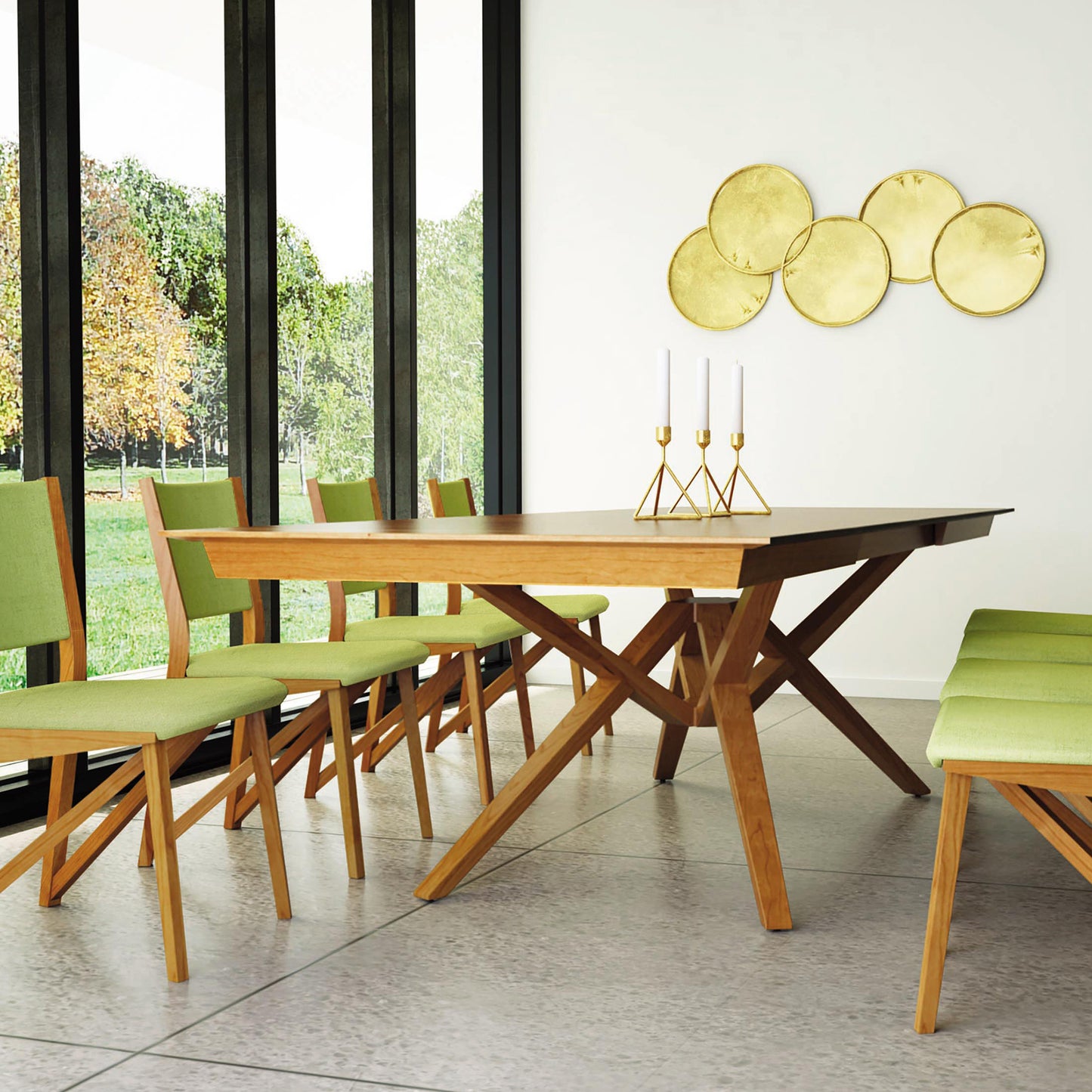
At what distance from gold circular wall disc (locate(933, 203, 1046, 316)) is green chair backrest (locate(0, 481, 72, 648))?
3.71 metres

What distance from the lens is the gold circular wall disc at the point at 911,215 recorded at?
530 centimetres

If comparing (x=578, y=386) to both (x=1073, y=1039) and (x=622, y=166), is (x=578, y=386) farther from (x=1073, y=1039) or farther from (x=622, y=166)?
(x=1073, y=1039)

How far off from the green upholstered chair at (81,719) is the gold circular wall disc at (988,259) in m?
3.52

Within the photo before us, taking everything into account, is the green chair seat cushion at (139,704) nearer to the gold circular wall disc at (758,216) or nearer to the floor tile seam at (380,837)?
the floor tile seam at (380,837)

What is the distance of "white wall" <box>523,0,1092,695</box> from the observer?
5.22 metres

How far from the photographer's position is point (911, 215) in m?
5.33

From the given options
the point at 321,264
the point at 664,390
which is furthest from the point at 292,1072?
the point at 321,264

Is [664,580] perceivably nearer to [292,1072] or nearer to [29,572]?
[292,1072]

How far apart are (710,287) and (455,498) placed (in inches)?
69.8

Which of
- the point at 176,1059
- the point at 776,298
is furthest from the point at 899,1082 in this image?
the point at 776,298

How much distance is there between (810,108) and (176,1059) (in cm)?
457

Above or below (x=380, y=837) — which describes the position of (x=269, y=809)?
above

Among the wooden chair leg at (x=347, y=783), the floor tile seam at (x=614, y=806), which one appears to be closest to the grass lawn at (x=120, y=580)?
the wooden chair leg at (x=347, y=783)

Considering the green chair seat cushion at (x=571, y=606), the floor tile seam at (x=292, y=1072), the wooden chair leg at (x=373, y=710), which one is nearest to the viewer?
the floor tile seam at (x=292, y=1072)
